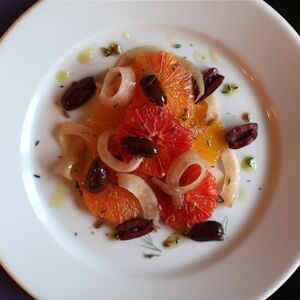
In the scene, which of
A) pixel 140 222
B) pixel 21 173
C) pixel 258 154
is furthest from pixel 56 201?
pixel 258 154

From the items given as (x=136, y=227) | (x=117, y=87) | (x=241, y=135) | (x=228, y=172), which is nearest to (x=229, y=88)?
(x=241, y=135)

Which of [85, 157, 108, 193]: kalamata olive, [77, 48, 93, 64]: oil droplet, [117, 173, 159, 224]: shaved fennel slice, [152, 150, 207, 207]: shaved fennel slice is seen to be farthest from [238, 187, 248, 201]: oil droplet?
[77, 48, 93, 64]: oil droplet

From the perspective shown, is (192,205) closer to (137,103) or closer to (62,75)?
(137,103)

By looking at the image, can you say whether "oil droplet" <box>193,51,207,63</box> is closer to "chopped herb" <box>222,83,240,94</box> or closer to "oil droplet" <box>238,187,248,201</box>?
"chopped herb" <box>222,83,240,94</box>

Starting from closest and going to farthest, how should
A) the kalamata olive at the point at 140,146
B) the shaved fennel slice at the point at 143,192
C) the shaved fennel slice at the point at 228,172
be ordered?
the kalamata olive at the point at 140,146 < the shaved fennel slice at the point at 143,192 < the shaved fennel slice at the point at 228,172

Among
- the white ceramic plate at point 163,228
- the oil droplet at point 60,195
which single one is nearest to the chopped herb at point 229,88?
the white ceramic plate at point 163,228

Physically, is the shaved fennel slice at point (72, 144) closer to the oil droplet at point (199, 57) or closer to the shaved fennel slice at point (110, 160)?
the shaved fennel slice at point (110, 160)
